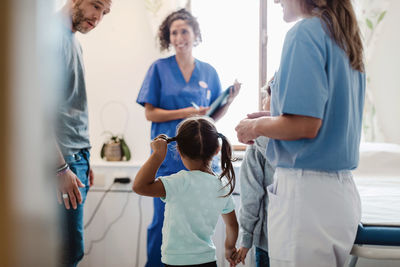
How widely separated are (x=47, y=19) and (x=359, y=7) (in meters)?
1.92

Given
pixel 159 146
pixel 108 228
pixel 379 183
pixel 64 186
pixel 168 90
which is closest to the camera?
pixel 64 186

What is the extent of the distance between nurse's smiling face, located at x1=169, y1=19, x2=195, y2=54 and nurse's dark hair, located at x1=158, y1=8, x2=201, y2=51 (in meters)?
0.02

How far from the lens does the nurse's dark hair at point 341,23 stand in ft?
1.83

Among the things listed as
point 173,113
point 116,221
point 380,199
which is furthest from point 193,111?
point 116,221

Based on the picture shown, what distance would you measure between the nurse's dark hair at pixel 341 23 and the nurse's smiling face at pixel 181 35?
2.76ft

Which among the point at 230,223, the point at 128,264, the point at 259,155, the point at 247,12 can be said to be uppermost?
the point at 247,12

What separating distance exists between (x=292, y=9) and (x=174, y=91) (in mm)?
778

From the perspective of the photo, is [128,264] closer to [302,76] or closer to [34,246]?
[302,76]

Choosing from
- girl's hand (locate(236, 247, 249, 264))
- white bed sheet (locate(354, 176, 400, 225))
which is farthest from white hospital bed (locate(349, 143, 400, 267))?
girl's hand (locate(236, 247, 249, 264))

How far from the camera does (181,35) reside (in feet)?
4.48

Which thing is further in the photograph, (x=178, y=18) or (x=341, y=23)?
(x=178, y=18)

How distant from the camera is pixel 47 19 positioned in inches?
6.8

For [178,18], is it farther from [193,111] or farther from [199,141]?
[199,141]

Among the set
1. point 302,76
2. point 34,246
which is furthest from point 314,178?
point 34,246
